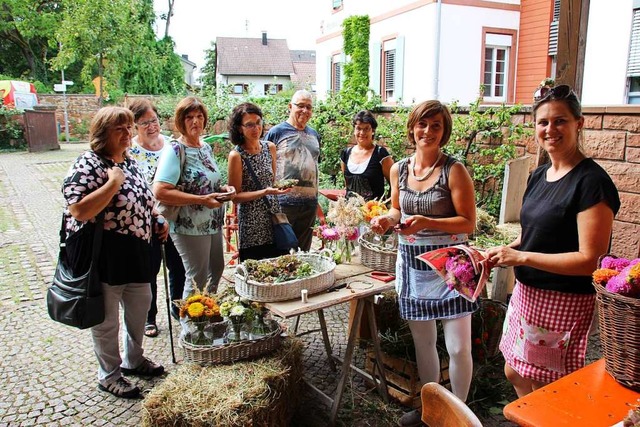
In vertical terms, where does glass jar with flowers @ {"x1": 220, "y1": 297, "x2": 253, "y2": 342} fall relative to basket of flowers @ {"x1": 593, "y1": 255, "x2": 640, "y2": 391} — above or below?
below

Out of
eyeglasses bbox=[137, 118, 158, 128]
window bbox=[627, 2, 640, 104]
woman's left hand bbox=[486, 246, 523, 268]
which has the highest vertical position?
window bbox=[627, 2, 640, 104]

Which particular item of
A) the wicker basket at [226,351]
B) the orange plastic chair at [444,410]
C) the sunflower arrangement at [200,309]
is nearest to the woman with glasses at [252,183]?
the sunflower arrangement at [200,309]

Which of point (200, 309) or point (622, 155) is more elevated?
point (622, 155)

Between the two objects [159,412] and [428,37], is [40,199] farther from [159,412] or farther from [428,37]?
[428,37]

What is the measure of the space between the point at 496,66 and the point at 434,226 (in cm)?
1369

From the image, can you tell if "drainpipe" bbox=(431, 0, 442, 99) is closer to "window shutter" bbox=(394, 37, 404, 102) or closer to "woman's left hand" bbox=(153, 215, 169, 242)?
"window shutter" bbox=(394, 37, 404, 102)

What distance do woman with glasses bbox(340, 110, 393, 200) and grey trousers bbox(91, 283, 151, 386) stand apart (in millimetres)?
1811

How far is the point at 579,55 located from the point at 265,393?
293cm

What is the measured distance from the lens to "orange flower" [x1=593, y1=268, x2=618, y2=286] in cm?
155

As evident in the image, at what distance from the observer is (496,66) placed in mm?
14602

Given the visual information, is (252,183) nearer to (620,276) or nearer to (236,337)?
(236,337)

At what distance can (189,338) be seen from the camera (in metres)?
2.77

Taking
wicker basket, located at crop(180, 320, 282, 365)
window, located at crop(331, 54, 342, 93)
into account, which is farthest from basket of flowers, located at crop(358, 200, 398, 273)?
window, located at crop(331, 54, 342, 93)

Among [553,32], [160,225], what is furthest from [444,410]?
[553,32]
